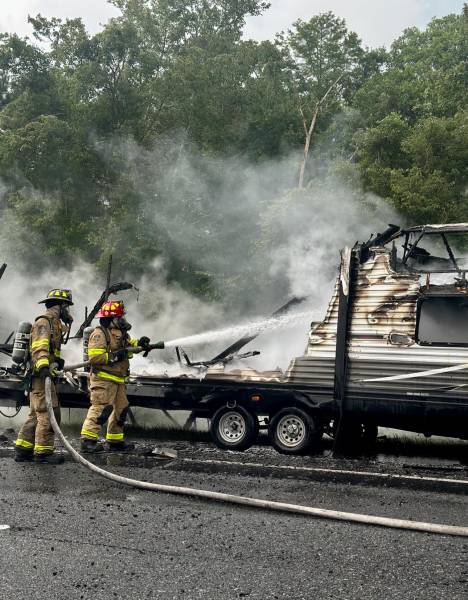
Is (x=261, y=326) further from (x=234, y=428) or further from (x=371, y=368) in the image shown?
(x=371, y=368)

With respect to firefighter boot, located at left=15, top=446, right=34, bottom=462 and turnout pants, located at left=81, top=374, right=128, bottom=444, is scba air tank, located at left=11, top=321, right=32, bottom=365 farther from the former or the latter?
firefighter boot, located at left=15, top=446, right=34, bottom=462

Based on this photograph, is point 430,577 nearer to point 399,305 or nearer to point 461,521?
point 461,521

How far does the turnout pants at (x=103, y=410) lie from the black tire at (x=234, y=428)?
139 centimetres

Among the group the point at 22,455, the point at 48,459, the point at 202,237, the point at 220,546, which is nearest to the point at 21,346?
the point at 22,455

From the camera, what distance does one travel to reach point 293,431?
1008 centimetres

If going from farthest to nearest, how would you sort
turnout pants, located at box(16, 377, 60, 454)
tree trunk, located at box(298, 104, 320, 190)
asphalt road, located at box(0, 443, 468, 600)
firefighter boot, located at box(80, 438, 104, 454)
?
1. tree trunk, located at box(298, 104, 320, 190)
2. firefighter boot, located at box(80, 438, 104, 454)
3. turnout pants, located at box(16, 377, 60, 454)
4. asphalt road, located at box(0, 443, 468, 600)

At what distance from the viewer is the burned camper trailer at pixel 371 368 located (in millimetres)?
9359

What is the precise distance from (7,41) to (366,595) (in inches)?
1230

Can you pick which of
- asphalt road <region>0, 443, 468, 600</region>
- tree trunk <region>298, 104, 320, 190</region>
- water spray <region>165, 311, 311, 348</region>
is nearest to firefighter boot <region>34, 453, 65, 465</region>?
asphalt road <region>0, 443, 468, 600</region>

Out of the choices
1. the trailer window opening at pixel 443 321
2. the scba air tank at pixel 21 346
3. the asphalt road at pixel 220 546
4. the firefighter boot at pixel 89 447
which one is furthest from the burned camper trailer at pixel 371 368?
the asphalt road at pixel 220 546

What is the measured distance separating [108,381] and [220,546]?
Answer: 467 cm

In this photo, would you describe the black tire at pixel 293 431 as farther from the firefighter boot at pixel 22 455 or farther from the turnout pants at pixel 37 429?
the firefighter boot at pixel 22 455

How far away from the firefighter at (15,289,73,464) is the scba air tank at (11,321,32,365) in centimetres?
42

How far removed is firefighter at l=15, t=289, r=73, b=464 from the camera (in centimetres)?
889
